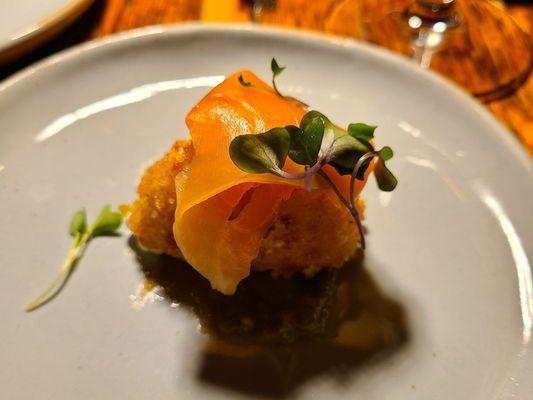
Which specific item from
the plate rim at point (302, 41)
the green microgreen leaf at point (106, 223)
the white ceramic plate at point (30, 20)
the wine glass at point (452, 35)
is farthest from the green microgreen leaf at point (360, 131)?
the white ceramic plate at point (30, 20)

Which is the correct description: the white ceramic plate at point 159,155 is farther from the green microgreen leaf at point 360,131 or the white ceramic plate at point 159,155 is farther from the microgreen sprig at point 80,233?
the green microgreen leaf at point 360,131

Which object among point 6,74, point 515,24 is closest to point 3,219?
point 6,74

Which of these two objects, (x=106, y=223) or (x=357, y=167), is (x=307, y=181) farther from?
(x=106, y=223)

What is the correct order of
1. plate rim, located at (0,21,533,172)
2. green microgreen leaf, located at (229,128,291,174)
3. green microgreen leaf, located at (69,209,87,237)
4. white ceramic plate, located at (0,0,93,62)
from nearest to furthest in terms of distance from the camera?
1. green microgreen leaf, located at (229,128,291,174)
2. green microgreen leaf, located at (69,209,87,237)
3. plate rim, located at (0,21,533,172)
4. white ceramic plate, located at (0,0,93,62)

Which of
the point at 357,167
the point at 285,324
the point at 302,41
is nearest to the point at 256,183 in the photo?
the point at 357,167

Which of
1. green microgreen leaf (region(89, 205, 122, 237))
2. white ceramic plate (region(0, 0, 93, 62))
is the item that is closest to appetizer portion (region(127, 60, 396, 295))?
green microgreen leaf (region(89, 205, 122, 237))

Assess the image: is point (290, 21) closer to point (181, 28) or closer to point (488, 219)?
point (181, 28)

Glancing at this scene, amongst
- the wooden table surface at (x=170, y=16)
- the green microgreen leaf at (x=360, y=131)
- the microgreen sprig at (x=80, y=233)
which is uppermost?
the green microgreen leaf at (x=360, y=131)

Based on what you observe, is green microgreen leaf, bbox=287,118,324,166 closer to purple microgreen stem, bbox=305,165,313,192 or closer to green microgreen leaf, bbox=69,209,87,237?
purple microgreen stem, bbox=305,165,313,192
